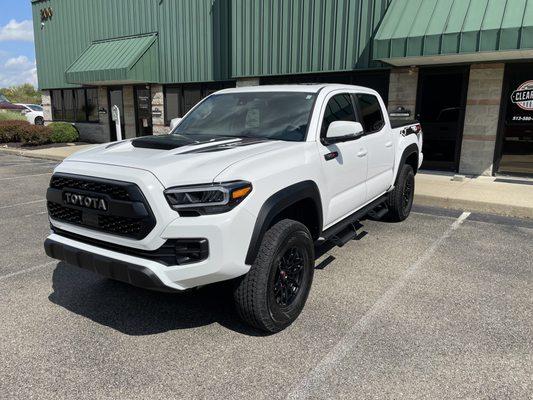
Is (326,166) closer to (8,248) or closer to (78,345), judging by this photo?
(78,345)

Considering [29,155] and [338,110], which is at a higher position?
[338,110]

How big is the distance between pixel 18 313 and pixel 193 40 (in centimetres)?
1281

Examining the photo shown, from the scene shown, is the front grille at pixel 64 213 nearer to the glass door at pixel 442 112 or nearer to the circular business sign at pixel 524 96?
the glass door at pixel 442 112

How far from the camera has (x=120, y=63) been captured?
15.2m

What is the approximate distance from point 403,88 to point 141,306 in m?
9.04

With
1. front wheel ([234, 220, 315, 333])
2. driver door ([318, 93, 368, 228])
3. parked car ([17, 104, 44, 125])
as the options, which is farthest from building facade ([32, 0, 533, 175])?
parked car ([17, 104, 44, 125])

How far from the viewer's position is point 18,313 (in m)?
3.73

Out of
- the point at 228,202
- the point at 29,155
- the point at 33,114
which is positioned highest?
the point at 228,202

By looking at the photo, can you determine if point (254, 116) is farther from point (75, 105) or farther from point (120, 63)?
point (75, 105)

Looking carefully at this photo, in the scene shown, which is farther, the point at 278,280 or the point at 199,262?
the point at 278,280

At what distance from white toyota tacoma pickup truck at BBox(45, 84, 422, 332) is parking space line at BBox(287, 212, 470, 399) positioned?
18.1 inches

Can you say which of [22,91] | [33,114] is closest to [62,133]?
[33,114]

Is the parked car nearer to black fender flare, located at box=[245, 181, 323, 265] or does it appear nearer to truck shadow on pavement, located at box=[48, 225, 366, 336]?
truck shadow on pavement, located at box=[48, 225, 366, 336]

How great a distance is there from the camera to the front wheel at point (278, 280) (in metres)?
3.11
